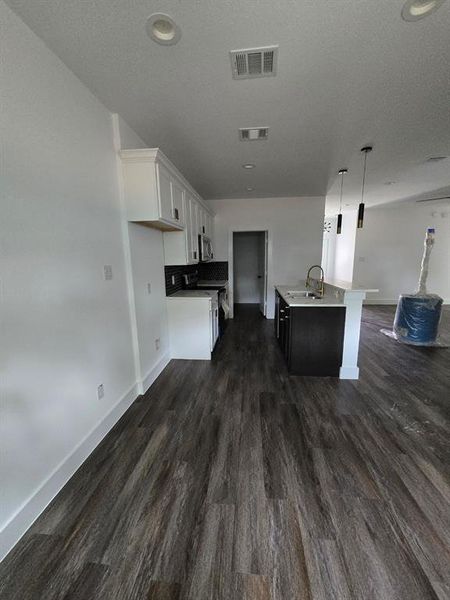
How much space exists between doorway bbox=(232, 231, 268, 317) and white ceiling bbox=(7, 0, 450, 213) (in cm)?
386

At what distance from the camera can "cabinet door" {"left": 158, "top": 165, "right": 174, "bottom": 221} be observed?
2.38m

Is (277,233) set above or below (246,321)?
above

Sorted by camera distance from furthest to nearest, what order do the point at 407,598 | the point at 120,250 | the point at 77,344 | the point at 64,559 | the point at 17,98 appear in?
the point at 120,250 → the point at 77,344 → the point at 17,98 → the point at 64,559 → the point at 407,598

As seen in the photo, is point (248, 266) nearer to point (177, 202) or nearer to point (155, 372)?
point (177, 202)

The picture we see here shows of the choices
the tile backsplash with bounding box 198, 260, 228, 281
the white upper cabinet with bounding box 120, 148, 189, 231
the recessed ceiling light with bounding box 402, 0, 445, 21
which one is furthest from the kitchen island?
the tile backsplash with bounding box 198, 260, 228, 281

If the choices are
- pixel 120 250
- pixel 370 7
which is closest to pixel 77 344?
pixel 120 250

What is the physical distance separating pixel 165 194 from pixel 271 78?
1.34m

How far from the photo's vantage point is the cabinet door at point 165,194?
2380 mm

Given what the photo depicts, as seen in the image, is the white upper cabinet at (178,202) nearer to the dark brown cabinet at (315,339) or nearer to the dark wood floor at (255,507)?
the dark brown cabinet at (315,339)

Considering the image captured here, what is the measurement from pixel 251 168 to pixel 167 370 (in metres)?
3.10

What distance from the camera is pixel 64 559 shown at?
118 centimetres

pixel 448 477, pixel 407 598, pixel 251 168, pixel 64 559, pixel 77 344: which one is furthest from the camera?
pixel 251 168

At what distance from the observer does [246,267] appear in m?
7.11

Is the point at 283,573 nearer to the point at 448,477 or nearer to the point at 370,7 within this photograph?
the point at 448,477
